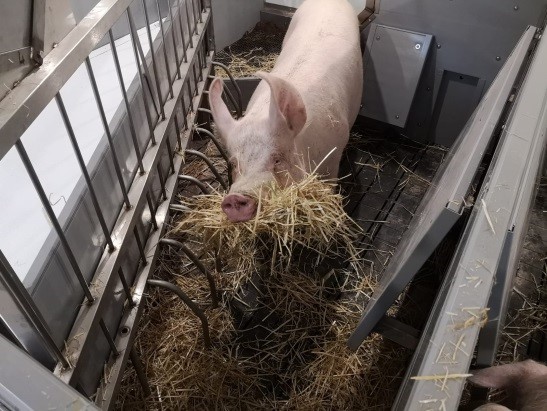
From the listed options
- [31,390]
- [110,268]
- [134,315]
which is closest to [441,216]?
[31,390]

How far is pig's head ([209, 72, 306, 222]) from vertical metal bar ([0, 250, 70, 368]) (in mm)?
892

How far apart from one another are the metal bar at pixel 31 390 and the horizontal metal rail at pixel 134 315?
909mm

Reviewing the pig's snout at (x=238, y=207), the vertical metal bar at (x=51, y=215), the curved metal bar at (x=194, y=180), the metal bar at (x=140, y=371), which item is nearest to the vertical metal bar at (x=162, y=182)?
the curved metal bar at (x=194, y=180)

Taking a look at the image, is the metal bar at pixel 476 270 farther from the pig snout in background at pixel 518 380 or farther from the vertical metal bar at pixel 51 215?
the vertical metal bar at pixel 51 215

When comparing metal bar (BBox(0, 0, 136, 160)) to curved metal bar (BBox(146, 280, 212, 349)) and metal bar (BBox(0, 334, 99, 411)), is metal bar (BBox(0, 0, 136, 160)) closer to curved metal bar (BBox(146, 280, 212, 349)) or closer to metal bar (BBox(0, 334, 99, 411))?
metal bar (BBox(0, 334, 99, 411))

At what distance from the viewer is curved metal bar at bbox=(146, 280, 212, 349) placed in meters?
1.73

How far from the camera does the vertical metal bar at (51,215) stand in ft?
3.24

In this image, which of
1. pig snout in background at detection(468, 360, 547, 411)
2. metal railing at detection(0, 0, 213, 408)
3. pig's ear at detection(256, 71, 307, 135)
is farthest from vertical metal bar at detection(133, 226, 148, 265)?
pig snout in background at detection(468, 360, 547, 411)

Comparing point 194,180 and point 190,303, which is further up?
point 194,180

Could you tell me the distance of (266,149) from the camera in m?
1.99

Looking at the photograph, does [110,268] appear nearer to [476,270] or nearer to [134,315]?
[134,315]

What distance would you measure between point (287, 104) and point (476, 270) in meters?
1.29

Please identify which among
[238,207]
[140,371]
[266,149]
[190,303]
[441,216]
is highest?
[441,216]

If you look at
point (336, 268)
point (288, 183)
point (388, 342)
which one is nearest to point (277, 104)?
point (288, 183)
